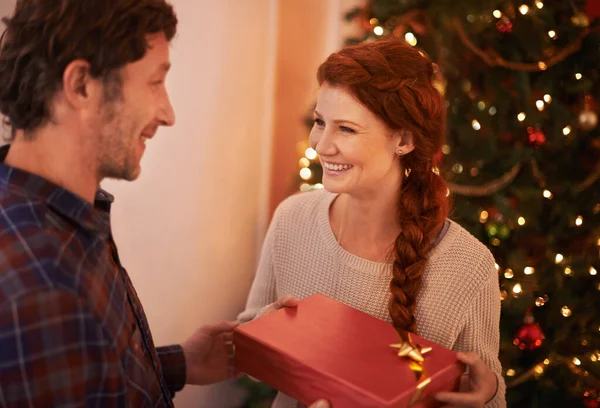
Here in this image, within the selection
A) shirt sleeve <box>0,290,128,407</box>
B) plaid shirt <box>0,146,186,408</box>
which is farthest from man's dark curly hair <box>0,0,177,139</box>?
shirt sleeve <box>0,290,128,407</box>

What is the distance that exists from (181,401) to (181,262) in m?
0.62

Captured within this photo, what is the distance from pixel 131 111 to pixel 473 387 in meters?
0.93

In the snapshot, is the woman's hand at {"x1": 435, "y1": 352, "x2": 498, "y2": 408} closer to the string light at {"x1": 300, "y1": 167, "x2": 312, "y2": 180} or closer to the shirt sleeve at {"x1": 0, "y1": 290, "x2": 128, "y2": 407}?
the shirt sleeve at {"x1": 0, "y1": 290, "x2": 128, "y2": 407}

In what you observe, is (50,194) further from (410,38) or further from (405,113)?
(410,38)

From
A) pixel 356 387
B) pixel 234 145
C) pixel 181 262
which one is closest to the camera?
pixel 356 387

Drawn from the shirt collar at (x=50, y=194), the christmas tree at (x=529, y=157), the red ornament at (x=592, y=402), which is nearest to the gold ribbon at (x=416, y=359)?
the shirt collar at (x=50, y=194)

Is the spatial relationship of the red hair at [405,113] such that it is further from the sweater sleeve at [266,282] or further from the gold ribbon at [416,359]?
the sweater sleeve at [266,282]

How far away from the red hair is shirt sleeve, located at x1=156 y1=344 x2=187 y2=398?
0.52 metres

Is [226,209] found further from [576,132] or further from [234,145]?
[576,132]

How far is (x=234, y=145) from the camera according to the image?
2801mm

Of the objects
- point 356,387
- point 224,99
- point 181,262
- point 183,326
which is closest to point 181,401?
point 183,326

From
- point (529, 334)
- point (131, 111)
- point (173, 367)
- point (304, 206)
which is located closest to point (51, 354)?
point (131, 111)

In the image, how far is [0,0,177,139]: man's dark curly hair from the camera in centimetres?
97

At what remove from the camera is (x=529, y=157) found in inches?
90.8
